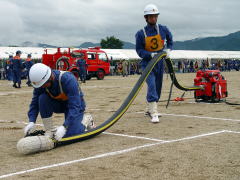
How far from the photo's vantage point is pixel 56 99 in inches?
216

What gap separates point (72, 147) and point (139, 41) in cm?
325

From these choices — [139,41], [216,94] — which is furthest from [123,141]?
[216,94]

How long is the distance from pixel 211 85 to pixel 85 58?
59.8 feet

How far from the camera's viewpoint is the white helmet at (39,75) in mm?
4961

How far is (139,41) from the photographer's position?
759 centimetres

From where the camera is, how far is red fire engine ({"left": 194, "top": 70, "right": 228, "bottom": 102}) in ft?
32.2

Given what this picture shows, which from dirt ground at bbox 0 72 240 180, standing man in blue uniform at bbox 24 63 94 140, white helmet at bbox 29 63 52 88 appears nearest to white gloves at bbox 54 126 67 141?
standing man in blue uniform at bbox 24 63 94 140

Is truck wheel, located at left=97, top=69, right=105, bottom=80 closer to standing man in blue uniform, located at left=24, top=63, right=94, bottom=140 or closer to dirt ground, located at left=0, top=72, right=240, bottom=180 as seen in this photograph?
dirt ground, located at left=0, top=72, right=240, bottom=180

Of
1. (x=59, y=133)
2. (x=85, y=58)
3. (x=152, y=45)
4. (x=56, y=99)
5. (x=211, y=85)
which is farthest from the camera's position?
(x=85, y=58)

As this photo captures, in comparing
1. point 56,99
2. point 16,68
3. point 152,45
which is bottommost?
point 56,99

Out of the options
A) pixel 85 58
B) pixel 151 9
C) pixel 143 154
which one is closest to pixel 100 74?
pixel 85 58

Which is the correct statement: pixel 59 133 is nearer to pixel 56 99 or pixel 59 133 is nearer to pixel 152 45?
pixel 56 99

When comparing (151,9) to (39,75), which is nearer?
(39,75)

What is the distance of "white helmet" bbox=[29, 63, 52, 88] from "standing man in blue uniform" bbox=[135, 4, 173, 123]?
9.11 feet
